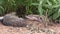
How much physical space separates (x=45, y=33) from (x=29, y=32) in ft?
0.86

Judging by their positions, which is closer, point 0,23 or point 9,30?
point 9,30

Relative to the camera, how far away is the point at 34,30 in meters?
3.63

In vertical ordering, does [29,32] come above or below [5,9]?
below

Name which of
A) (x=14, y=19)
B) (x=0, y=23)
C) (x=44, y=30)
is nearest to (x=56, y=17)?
(x=44, y=30)

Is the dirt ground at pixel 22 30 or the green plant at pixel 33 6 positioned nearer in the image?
the dirt ground at pixel 22 30

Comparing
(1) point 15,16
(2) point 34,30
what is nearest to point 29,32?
(2) point 34,30

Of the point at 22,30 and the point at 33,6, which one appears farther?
the point at 33,6

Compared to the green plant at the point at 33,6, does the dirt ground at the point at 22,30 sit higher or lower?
lower

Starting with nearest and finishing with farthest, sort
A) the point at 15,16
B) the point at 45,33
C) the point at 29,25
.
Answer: the point at 45,33 < the point at 29,25 < the point at 15,16

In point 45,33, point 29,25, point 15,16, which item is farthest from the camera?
point 15,16

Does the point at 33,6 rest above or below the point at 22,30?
above

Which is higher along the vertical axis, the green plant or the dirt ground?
the green plant

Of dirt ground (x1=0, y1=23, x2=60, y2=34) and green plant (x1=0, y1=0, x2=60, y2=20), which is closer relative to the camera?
dirt ground (x1=0, y1=23, x2=60, y2=34)

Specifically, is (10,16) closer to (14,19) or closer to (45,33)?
(14,19)
